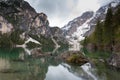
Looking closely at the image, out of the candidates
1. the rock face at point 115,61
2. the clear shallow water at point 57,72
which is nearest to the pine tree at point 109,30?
the rock face at point 115,61

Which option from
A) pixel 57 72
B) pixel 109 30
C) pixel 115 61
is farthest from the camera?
pixel 109 30

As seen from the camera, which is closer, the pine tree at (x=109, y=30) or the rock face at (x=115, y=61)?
the rock face at (x=115, y=61)

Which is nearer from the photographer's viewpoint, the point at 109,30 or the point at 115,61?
the point at 115,61

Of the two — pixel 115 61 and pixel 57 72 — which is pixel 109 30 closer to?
pixel 115 61

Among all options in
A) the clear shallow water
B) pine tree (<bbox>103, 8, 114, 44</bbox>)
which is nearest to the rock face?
the clear shallow water

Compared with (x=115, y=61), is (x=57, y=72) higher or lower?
lower

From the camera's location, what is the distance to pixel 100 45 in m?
142

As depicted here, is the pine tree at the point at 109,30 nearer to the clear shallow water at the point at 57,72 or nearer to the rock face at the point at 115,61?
the rock face at the point at 115,61

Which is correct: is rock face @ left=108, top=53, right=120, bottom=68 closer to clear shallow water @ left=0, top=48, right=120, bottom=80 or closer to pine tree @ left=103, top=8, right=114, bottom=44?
clear shallow water @ left=0, top=48, right=120, bottom=80

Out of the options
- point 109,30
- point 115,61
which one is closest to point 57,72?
point 115,61

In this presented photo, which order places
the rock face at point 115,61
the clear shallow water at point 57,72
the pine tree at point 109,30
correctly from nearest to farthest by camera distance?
1. the clear shallow water at point 57,72
2. the rock face at point 115,61
3. the pine tree at point 109,30

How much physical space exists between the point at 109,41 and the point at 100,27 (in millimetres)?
29572

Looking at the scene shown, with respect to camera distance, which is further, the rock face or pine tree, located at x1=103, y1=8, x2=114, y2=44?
pine tree, located at x1=103, y1=8, x2=114, y2=44

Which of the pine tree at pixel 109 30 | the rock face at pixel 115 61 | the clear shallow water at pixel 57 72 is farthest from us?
the pine tree at pixel 109 30
